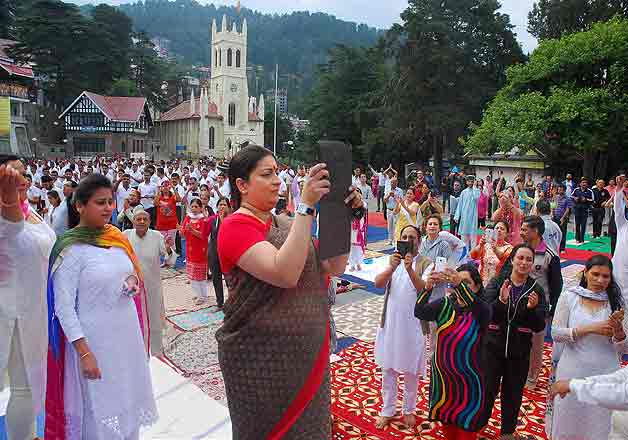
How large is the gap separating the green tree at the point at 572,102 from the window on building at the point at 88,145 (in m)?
38.2

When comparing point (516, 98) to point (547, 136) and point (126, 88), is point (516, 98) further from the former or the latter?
point (126, 88)

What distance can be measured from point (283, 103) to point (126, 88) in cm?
6314

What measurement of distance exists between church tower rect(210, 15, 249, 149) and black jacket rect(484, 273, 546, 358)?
5753cm

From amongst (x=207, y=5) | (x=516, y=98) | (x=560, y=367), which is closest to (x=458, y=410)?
(x=560, y=367)

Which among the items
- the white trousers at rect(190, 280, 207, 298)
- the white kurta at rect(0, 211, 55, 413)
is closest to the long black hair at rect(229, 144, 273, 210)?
the white kurta at rect(0, 211, 55, 413)

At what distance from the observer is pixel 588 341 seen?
3246 millimetres

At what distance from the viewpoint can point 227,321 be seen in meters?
1.87

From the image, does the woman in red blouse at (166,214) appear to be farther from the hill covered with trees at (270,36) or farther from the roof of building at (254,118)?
the hill covered with trees at (270,36)

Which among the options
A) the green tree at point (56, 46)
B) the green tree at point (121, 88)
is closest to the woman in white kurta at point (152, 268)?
the green tree at point (56, 46)

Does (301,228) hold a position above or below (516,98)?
below

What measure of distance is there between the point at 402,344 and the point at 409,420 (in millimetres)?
555

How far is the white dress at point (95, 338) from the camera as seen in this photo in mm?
2604

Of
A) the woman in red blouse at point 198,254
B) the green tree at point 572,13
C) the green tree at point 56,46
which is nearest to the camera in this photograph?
the woman in red blouse at point 198,254

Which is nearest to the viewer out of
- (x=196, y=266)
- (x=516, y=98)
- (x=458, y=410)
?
(x=458, y=410)
